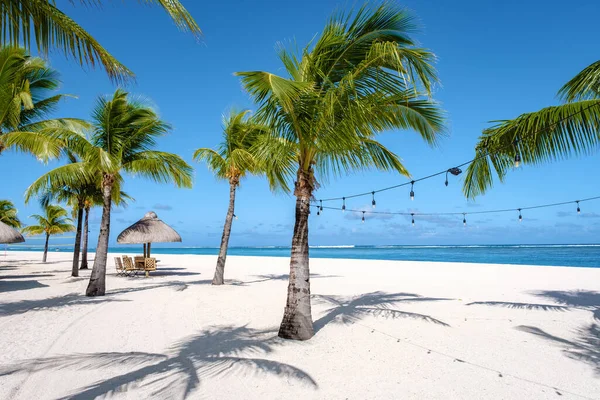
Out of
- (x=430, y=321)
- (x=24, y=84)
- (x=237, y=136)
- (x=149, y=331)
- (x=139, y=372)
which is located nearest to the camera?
(x=139, y=372)

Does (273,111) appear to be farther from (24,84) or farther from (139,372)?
(24,84)

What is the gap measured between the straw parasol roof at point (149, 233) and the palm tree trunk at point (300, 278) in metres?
12.6

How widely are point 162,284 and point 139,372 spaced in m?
9.22

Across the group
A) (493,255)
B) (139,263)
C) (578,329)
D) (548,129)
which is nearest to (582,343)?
(578,329)

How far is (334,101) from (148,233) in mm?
14629

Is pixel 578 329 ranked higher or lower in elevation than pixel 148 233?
A: lower

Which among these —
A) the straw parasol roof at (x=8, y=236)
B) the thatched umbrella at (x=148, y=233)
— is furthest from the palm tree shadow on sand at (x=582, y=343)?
the straw parasol roof at (x=8, y=236)

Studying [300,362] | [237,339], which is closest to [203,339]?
[237,339]

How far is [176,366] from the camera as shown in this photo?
175 inches

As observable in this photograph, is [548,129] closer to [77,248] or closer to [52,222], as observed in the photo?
[77,248]

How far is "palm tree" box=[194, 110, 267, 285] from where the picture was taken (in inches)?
473

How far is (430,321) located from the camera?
6707 millimetres

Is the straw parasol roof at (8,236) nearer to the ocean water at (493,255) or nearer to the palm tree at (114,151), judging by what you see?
the palm tree at (114,151)

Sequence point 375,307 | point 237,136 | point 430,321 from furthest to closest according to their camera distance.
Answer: point 237,136
point 375,307
point 430,321
